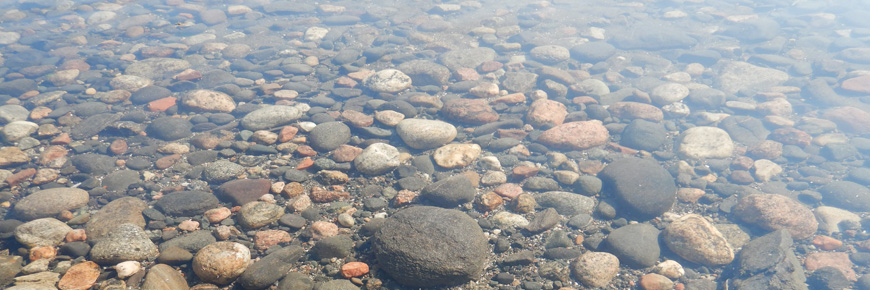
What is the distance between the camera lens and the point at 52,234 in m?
4.46

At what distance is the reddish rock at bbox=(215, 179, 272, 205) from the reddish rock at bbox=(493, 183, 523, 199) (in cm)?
303

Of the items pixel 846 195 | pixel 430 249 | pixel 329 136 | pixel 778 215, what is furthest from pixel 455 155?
pixel 846 195

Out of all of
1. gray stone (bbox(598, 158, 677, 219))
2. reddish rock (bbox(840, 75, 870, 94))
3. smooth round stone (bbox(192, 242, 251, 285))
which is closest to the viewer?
smooth round stone (bbox(192, 242, 251, 285))

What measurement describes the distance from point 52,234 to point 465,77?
278 inches

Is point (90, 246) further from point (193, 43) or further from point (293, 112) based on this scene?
point (193, 43)

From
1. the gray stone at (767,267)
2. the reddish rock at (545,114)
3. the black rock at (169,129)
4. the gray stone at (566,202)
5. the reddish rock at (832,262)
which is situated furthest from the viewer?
the reddish rock at (545,114)

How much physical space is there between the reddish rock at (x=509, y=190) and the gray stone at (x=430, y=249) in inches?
52.4

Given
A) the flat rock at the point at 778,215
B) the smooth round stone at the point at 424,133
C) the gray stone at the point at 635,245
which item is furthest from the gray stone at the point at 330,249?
the flat rock at the point at 778,215

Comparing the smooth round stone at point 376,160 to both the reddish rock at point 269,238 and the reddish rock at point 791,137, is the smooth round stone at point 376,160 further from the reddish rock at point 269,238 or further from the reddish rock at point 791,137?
the reddish rock at point 791,137

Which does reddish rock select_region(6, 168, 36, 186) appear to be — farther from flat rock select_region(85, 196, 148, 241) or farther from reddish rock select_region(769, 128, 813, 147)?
reddish rock select_region(769, 128, 813, 147)

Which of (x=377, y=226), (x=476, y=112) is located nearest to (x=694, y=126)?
(x=476, y=112)

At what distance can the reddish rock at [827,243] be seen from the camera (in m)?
5.80

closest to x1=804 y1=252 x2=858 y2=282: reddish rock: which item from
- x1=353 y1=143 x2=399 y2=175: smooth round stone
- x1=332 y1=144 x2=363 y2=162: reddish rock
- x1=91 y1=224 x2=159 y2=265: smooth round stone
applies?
x1=353 y1=143 x2=399 y2=175: smooth round stone

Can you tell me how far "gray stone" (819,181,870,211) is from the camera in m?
6.71
